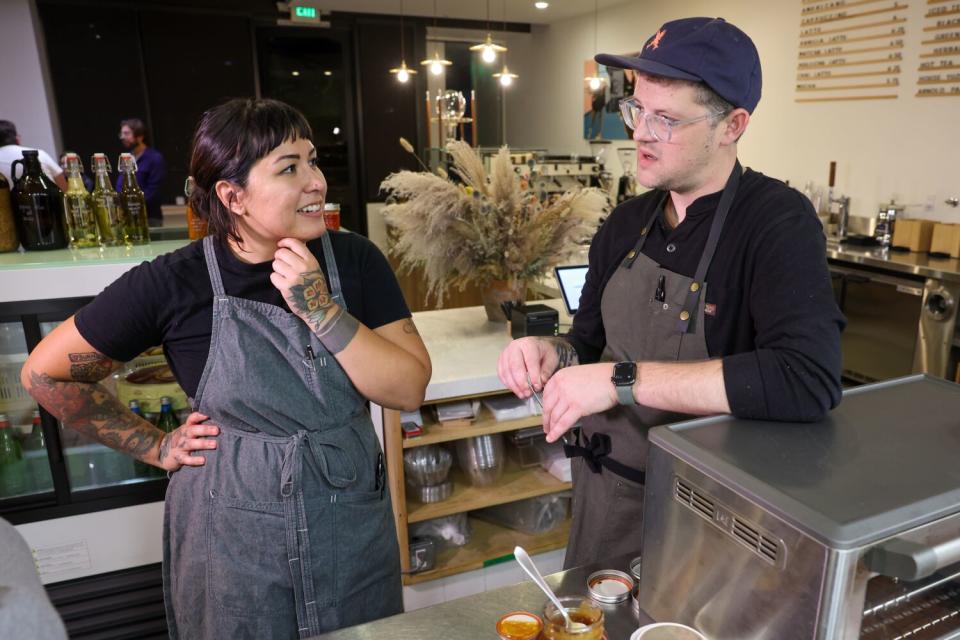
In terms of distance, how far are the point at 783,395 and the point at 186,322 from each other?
1.11 m

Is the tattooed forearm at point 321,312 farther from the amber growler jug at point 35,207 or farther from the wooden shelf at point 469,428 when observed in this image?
the amber growler jug at point 35,207

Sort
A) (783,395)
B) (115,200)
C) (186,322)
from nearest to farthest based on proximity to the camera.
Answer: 1. (783,395)
2. (186,322)
3. (115,200)

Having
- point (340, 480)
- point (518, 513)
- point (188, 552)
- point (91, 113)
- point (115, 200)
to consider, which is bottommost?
point (518, 513)

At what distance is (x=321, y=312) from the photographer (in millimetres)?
1276

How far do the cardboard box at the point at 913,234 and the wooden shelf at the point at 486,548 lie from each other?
2.84m

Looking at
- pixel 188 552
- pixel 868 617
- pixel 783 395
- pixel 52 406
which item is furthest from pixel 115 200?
pixel 868 617

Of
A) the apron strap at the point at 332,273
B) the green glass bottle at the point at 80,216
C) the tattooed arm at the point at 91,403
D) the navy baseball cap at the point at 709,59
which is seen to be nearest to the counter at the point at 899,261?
the navy baseball cap at the point at 709,59

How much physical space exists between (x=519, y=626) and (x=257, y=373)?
2.30 feet

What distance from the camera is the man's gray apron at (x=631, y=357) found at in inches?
47.7

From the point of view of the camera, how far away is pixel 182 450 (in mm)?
1379

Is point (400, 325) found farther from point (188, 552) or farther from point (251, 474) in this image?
point (188, 552)

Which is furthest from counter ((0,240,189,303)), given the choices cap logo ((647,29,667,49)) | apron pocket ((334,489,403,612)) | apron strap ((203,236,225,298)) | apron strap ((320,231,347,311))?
cap logo ((647,29,667,49))

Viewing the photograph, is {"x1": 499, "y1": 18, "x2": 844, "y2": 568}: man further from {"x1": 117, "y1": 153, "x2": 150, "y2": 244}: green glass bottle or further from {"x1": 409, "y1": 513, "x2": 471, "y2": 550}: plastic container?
{"x1": 117, "y1": 153, "x2": 150, "y2": 244}: green glass bottle

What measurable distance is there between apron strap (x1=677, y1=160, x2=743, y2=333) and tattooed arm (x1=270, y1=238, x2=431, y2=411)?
57 cm
